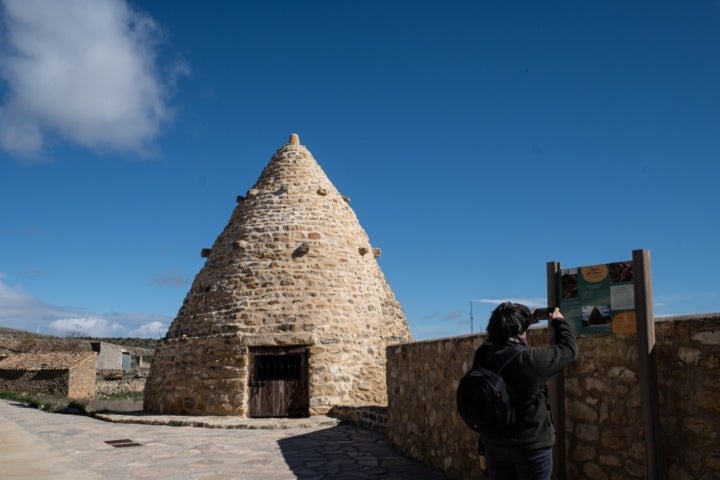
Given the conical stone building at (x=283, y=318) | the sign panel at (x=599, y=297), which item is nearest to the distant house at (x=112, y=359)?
the conical stone building at (x=283, y=318)

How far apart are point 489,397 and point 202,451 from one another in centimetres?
731

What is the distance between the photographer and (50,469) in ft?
25.4

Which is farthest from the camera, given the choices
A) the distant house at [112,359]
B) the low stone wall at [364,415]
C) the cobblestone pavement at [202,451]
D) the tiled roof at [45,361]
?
the distant house at [112,359]

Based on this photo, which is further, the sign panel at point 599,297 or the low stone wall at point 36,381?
the low stone wall at point 36,381

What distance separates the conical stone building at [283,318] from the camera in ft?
48.1

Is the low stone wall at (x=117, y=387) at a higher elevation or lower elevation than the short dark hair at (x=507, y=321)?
lower

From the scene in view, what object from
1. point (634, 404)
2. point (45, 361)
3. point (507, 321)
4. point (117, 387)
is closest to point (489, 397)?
point (507, 321)

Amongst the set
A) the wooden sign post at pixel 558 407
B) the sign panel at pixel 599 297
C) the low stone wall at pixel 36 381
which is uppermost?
the sign panel at pixel 599 297

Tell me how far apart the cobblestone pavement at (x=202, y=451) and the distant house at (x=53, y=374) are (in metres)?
13.3

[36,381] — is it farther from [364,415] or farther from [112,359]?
[364,415]

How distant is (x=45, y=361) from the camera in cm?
2773

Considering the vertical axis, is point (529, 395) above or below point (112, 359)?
above

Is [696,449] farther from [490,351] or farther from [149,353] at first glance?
[149,353]

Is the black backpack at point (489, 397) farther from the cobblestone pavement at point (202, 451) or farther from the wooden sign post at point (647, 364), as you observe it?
the cobblestone pavement at point (202, 451)
